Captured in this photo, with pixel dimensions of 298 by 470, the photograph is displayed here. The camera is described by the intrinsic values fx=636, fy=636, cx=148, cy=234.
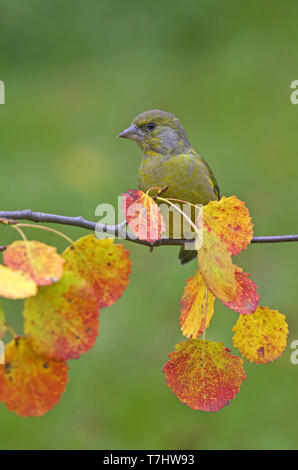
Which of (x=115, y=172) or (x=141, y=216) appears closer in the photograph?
(x=141, y=216)

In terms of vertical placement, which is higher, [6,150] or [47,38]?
[47,38]

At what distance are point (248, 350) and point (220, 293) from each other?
246 mm

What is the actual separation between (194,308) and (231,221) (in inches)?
9.5

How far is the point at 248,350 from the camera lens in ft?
4.87

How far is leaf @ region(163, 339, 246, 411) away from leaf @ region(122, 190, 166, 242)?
10.9 inches

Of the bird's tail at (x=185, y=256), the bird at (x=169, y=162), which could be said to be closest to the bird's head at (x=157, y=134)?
the bird at (x=169, y=162)

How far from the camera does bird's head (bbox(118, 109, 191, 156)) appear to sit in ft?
8.75

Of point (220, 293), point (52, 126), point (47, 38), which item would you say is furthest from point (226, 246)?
point (47, 38)

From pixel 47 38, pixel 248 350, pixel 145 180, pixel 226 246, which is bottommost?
pixel 248 350

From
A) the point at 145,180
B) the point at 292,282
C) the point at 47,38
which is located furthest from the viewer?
the point at 47,38

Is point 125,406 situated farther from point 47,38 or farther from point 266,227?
point 47,38

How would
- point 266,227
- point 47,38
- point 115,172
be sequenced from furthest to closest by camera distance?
point 47,38
point 115,172
point 266,227

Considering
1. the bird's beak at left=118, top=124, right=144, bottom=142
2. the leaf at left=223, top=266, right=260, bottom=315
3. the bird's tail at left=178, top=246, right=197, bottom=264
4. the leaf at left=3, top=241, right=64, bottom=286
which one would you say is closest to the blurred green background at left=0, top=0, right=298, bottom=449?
the bird's tail at left=178, top=246, right=197, bottom=264

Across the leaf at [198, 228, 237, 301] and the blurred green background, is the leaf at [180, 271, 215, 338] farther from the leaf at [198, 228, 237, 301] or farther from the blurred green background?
the blurred green background
